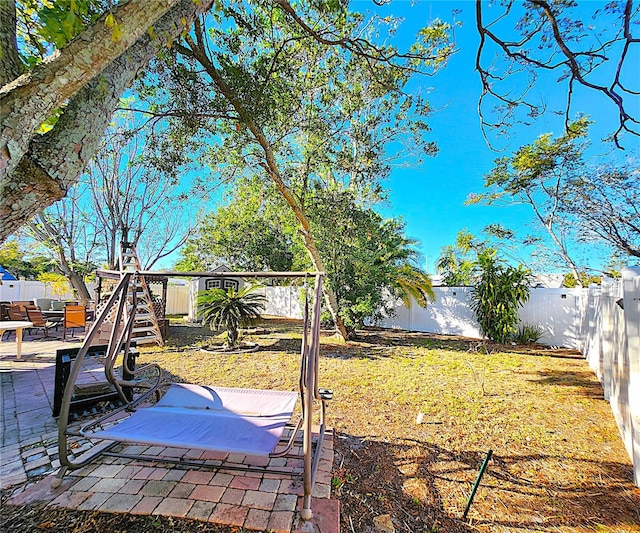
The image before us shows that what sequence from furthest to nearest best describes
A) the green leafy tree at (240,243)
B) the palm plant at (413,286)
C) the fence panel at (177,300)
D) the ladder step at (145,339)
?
the green leafy tree at (240,243) < the fence panel at (177,300) < the palm plant at (413,286) < the ladder step at (145,339)

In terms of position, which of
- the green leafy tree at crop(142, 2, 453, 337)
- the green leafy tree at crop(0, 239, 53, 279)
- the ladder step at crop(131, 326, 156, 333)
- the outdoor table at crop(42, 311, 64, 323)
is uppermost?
the green leafy tree at crop(142, 2, 453, 337)

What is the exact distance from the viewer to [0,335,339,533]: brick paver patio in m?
2.08

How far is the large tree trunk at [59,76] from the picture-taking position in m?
1.13

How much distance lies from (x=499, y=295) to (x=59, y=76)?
9625 mm

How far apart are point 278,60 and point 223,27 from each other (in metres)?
0.98

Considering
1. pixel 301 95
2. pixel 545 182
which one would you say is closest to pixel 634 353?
pixel 301 95

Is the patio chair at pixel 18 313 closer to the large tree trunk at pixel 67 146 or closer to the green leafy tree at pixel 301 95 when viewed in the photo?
the green leafy tree at pixel 301 95

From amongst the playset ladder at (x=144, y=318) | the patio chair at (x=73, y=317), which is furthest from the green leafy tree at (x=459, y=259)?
the patio chair at (x=73, y=317)

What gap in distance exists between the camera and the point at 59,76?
1238 mm

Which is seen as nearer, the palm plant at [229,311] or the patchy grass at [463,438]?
the patchy grass at [463,438]

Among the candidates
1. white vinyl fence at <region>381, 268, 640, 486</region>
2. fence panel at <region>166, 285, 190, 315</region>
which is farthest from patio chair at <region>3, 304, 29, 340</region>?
white vinyl fence at <region>381, 268, 640, 486</region>

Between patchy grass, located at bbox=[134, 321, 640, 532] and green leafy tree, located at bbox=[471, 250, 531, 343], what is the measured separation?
1.86 m

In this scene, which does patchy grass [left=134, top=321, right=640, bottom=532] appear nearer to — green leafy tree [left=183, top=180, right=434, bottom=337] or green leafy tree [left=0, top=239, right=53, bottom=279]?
green leafy tree [left=183, top=180, right=434, bottom=337]

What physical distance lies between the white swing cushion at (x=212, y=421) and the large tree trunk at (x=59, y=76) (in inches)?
78.3
